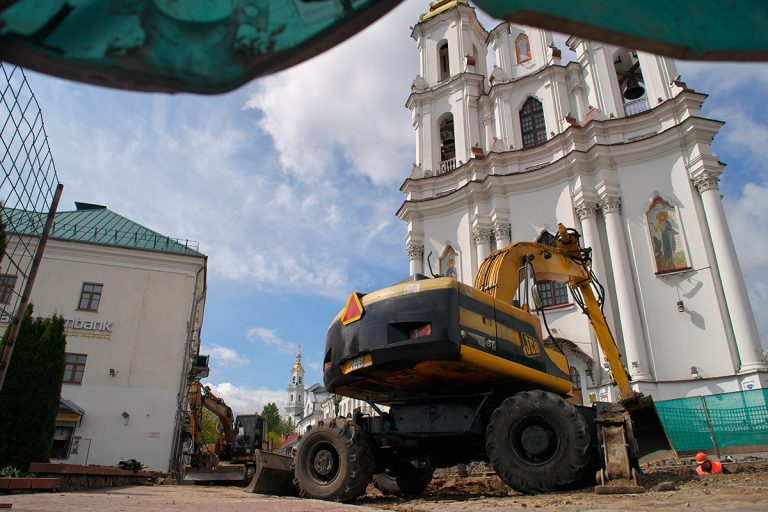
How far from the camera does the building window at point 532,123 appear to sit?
2572 cm

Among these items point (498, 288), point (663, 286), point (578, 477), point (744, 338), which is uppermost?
point (663, 286)

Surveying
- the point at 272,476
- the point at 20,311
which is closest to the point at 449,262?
the point at 272,476

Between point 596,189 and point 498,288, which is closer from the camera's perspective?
point 498,288

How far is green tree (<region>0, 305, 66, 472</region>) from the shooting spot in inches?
454

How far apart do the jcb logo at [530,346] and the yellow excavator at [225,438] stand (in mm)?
13859

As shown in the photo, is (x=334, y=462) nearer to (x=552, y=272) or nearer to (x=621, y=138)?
(x=552, y=272)

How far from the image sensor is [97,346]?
72.7 ft

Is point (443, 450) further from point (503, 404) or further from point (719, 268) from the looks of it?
point (719, 268)

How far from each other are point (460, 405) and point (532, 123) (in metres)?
21.9

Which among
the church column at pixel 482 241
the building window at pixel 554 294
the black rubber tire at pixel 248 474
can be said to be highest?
the church column at pixel 482 241

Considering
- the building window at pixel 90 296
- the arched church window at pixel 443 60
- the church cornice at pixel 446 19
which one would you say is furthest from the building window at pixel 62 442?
the church cornice at pixel 446 19

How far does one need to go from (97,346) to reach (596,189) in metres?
22.5

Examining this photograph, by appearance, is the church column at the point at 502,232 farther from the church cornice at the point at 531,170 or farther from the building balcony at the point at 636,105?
the building balcony at the point at 636,105

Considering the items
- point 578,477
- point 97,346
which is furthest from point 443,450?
point 97,346
